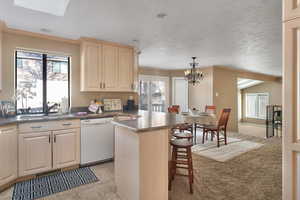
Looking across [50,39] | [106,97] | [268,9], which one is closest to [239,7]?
[268,9]

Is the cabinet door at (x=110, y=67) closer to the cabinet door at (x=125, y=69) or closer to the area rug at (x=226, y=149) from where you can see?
the cabinet door at (x=125, y=69)

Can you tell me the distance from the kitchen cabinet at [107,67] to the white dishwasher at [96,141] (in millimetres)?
746

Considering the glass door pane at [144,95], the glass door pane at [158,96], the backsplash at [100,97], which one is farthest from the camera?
the glass door pane at [158,96]

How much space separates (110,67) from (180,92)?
161 inches

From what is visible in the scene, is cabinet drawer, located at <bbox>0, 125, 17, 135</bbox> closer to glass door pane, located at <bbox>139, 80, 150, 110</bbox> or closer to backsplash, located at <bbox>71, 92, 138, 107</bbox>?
backsplash, located at <bbox>71, 92, 138, 107</bbox>

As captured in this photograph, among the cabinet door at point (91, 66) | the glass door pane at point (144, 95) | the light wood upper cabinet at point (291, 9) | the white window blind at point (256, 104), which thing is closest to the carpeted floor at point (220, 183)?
the cabinet door at point (91, 66)

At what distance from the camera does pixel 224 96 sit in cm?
666

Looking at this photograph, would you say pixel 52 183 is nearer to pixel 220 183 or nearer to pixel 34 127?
pixel 34 127

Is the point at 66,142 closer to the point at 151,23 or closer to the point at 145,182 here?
the point at 145,182

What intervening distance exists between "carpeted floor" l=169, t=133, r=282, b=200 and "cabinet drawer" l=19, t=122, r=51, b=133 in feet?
7.02

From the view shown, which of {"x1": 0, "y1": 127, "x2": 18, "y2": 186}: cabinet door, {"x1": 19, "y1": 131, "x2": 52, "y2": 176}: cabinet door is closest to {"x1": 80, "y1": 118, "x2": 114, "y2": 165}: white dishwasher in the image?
{"x1": 19, "y1": 131, "x2": 52, "y2": 176}: cabinet door

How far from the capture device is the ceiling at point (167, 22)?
203 cm

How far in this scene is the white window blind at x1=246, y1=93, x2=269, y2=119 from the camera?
10109mm

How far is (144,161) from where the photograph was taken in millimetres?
1715
